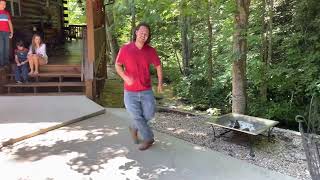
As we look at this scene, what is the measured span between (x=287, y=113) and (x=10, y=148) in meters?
5.70

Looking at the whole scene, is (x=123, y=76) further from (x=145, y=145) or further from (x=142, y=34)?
(x=145, y=145)

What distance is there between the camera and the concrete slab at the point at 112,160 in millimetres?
4195

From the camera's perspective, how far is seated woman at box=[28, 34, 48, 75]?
26.8 ft

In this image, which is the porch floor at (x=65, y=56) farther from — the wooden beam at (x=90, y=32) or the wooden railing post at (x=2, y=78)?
the wooden railing post at (x=2, y=78)

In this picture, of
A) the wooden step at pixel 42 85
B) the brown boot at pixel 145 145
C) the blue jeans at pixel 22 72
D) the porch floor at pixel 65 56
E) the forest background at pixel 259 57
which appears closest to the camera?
the brown boot at pixel 145 145

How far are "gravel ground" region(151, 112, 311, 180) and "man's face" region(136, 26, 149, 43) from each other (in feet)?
5.93

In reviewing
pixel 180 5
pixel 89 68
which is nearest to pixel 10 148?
pixel 89 68

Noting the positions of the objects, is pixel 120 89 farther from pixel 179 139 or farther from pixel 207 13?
pixel 179 139

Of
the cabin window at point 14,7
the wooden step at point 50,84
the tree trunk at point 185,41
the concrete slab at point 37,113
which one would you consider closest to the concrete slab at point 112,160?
the concrete slab at point 37,113

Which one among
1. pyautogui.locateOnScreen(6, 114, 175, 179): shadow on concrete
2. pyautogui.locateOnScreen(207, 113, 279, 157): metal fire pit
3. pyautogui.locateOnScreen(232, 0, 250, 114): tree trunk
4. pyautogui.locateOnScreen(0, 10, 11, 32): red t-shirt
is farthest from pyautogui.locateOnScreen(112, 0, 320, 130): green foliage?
pyautogui.locateOnScreen(0, 10, 11, 32): red t-shirt

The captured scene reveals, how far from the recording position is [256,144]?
5.44 meters

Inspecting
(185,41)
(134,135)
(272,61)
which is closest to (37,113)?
(134,135)

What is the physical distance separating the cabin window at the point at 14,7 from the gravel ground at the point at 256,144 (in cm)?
578

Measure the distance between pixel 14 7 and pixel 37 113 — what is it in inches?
200
